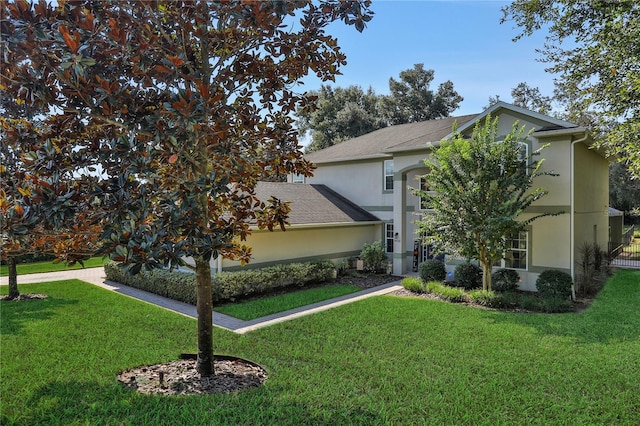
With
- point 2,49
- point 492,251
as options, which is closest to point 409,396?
point 2,49

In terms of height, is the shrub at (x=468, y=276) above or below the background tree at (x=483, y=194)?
below

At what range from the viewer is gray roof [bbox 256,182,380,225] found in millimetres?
16672

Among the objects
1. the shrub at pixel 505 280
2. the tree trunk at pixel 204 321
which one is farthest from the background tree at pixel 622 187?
the tree trunk at pixel 204 321

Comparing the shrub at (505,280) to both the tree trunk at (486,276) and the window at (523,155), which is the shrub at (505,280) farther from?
the window at (523,155)

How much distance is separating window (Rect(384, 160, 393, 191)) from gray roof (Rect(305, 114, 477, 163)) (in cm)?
49

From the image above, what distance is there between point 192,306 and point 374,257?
28.1ft

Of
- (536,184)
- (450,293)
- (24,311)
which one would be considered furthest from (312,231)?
(24,311)

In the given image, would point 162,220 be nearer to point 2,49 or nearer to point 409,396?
point 2,49

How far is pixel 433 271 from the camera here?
50.0ft

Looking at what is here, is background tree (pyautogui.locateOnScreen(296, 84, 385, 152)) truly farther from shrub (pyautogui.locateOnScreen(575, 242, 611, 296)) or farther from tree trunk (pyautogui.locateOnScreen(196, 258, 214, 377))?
tree trunk (pyautogui.locateOnScreen(196, 258, 214, 377))

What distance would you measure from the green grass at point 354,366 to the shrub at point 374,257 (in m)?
6.18

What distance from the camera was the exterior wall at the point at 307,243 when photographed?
1455cm

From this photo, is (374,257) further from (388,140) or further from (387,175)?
(388,140)

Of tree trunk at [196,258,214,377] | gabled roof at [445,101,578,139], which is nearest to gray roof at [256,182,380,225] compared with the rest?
gabled roof at [445,101,578,139]
